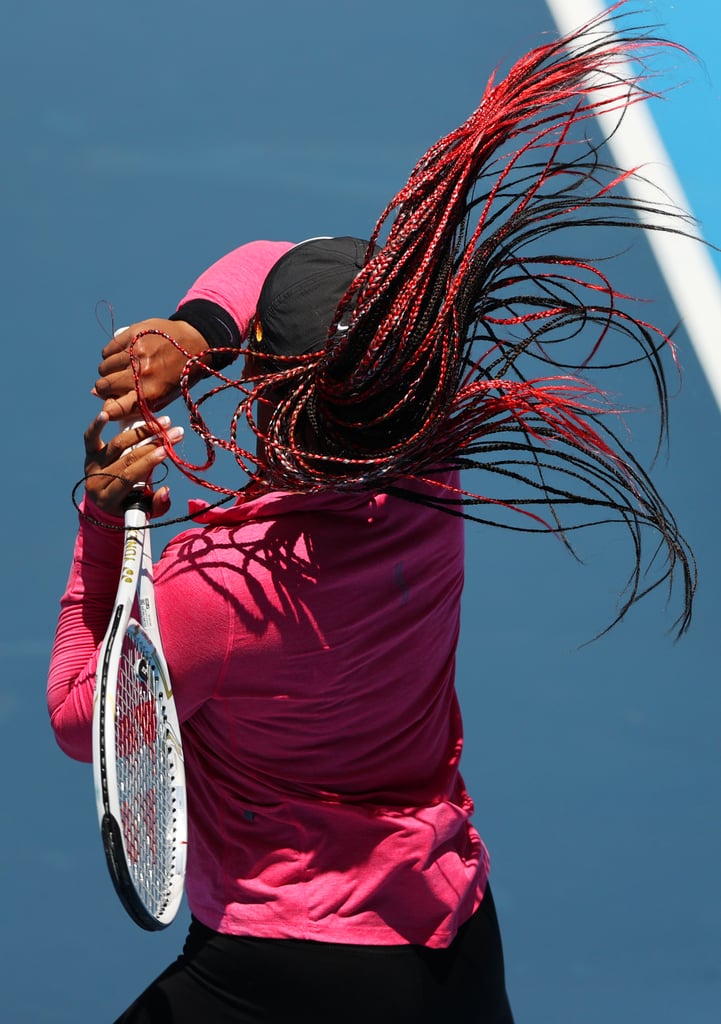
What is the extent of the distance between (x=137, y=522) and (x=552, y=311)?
15.0 inches

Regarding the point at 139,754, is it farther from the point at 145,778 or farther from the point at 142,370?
the point at 142,370

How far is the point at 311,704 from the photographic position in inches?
47.9

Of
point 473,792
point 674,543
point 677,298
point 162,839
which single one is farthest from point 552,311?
point 677,298

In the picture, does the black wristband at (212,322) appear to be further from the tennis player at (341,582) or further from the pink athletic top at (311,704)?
the pink athletic top at (311,704)

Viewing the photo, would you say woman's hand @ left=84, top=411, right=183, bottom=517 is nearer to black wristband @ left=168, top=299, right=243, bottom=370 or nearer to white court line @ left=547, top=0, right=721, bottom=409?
black wristband @ left=168, top=299, right=243, bottom=370

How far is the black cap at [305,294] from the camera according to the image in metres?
1.13

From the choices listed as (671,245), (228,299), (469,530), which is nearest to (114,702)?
(228,299)

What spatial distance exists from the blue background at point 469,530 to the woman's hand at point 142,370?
3.93 ft

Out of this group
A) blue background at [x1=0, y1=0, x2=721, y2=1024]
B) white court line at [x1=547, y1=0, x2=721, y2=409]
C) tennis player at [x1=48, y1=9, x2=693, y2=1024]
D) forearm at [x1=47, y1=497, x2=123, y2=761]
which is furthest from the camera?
white court line at [x1=547, y1=0, x2=721, y2=409]

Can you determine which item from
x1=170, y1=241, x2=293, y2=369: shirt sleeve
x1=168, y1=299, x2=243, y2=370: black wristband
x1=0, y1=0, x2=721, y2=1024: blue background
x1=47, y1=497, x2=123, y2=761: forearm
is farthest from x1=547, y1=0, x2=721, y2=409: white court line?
x1=47, y1=497, x2=123, y2=761: forearm

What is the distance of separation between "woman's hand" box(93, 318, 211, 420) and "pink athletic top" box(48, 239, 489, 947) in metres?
0.11

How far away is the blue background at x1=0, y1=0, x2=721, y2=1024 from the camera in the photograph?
2.22m

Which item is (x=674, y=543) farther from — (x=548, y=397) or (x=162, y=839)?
(x=162, y=839)

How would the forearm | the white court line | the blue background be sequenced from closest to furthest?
1. the forearm
2. the blue background
3. the white court line
